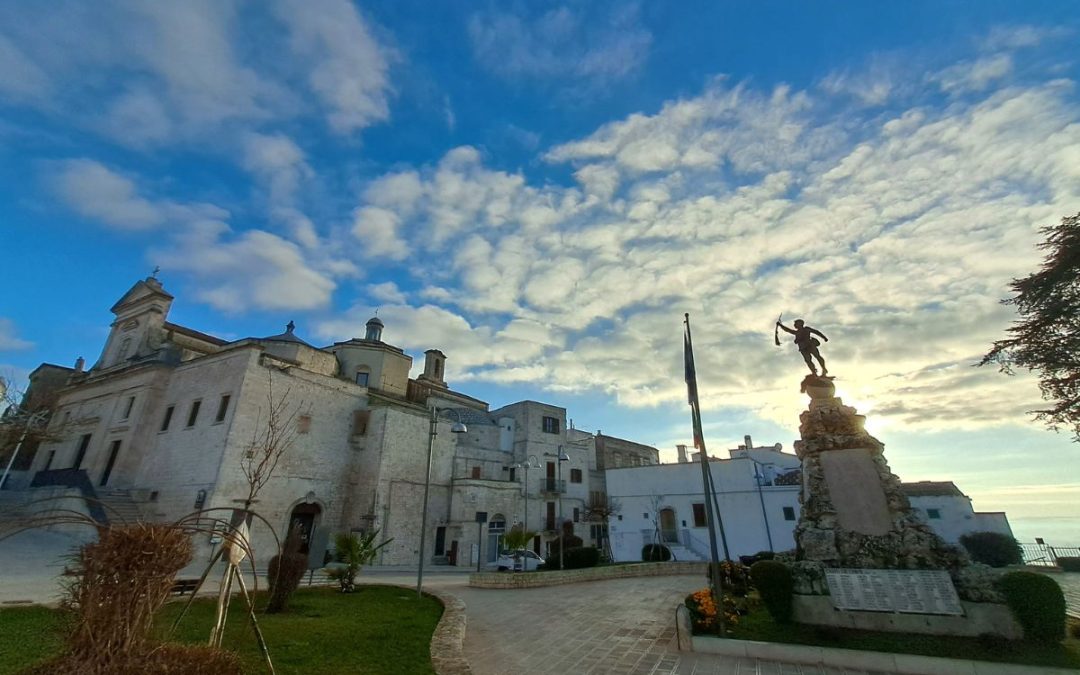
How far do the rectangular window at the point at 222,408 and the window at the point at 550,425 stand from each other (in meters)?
24.0

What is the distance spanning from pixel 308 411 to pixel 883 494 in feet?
92.0

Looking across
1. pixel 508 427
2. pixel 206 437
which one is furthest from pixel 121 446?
pixel 508 427

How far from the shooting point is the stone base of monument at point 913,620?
7.22m

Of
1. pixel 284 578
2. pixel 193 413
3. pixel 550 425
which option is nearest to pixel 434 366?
pixel 550 425

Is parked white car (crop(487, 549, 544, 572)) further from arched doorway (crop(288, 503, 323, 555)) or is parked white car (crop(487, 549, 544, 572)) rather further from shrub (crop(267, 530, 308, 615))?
shrub (crop(267, 530, 308, 615))

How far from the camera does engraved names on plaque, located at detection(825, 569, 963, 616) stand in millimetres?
7676

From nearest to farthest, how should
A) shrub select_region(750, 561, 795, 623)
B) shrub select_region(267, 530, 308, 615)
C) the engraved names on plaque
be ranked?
the engraved names on plaque, shrub select_region(750, 561, 795, 623), shrub select_region(267, 530, 308, 615)

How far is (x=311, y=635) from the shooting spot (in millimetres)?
7805

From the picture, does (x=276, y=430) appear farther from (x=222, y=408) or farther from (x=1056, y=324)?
(x=1056, y=324)

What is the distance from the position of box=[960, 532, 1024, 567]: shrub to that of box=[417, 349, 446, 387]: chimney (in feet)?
125

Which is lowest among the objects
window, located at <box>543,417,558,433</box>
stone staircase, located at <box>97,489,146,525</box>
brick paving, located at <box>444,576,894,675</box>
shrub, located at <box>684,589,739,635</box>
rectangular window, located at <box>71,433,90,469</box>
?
brick paving, located at <box>444,576,894,675</box>

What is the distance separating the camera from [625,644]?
823cm

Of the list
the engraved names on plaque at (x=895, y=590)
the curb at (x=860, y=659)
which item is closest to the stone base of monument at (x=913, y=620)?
the engraved names on plaque at (x=895, y=590)

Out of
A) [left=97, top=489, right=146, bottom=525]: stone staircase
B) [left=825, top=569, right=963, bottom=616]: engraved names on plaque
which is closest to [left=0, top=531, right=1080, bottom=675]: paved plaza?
[left=825, top=569, right=963, bottom=616]: engraved names on plaque
